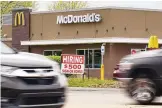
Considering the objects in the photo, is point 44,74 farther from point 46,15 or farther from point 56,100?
point 46,15

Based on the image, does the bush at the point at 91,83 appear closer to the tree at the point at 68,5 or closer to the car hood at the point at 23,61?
the car hood at the point at 23,61

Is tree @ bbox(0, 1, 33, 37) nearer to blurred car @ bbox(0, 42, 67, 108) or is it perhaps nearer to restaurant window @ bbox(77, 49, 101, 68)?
restaurant window @ bbox(77, 49, 101, 68)

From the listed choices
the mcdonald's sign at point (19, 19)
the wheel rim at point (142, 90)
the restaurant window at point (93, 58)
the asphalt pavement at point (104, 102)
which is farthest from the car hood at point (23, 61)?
the mcdonald's sign at point (19, 19)

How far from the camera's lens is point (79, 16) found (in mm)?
36469

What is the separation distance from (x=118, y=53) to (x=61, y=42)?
5093 millimetres

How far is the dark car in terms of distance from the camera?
11.5 metres

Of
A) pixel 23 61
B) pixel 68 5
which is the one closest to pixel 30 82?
pixel 23 61

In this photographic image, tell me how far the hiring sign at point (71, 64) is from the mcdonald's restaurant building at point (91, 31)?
930 centimetres

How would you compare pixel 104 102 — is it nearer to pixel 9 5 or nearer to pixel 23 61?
pixel 23 61

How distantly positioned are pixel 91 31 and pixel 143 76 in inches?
954

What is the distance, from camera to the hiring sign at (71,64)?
24.6 metres

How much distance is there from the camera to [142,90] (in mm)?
11656

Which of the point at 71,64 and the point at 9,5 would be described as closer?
the point at 71,64

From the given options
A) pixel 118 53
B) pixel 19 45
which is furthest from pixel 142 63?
pixel 19 45
